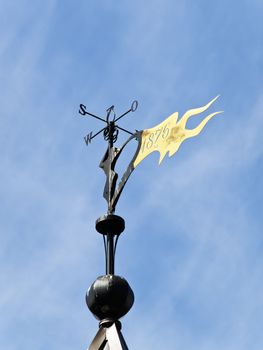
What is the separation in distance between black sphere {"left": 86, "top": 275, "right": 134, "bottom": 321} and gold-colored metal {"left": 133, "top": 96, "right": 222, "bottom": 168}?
5.19ft

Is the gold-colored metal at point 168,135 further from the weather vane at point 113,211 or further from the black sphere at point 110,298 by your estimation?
the black sphere at point 110,298

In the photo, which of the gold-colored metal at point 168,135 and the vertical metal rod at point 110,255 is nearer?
the vertical metal rod at point 110,255

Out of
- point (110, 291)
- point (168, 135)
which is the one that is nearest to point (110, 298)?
point (110, 291)

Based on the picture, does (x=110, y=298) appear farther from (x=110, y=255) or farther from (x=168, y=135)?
(x=168, y=135)

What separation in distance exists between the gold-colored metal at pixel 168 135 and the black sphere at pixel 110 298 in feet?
5.19

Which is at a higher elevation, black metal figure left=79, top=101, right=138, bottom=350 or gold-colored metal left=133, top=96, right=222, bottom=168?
gold-colored metal left=133, top=96, right=222, bottom=168

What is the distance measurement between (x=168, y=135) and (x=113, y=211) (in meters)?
1.25

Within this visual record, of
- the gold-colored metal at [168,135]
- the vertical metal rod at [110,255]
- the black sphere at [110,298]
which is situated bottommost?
the black sphere at [110,298]

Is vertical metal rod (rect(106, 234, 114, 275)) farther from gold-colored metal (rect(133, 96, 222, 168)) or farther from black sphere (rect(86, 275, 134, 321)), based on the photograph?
gold-colored metal (rect(133, 96, 222, 168))

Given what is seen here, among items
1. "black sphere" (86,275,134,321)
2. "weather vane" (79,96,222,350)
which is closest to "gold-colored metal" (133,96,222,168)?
"weather vane" (79,96,222,350)

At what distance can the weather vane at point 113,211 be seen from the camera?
6266 millimetres

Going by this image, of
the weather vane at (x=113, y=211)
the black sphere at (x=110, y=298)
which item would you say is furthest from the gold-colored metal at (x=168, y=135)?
the black sphere at (x=110, y=298)

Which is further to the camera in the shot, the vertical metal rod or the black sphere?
the vertical metal rod

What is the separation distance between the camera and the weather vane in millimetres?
6266
